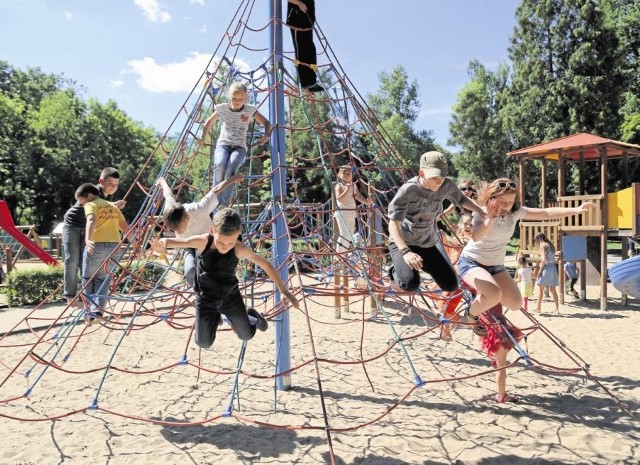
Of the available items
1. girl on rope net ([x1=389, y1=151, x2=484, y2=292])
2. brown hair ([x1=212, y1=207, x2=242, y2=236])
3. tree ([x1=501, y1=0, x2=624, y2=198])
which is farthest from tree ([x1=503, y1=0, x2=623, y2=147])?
brown hair ([x1=212, y1=207, x2=242, y2=236])

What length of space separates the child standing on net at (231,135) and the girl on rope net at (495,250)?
1.94 meters

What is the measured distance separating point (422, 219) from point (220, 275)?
1456 mm

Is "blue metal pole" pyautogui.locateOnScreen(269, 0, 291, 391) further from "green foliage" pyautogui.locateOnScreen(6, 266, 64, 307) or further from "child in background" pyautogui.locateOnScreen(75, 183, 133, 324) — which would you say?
"green foliage" pyautogui.locateOnScreen(6, 266, 64, 307)

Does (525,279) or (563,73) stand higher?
(563,73)

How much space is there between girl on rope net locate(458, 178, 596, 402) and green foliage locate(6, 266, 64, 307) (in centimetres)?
862

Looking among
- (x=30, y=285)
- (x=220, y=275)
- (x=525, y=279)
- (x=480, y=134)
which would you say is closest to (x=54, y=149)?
(x=30, y=285)

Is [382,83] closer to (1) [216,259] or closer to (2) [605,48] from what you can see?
(2) [605,48]

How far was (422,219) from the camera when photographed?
3.47m

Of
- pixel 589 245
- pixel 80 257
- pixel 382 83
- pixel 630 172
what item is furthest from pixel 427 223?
pixel 382 83

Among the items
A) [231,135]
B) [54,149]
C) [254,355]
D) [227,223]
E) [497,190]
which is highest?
[54,149]

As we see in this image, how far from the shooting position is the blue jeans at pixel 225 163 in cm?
409

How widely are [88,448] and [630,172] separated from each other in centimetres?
2597

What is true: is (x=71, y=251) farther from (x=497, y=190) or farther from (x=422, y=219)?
(x=497, y=190)

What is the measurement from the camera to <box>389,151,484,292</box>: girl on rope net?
3289 millimetres
